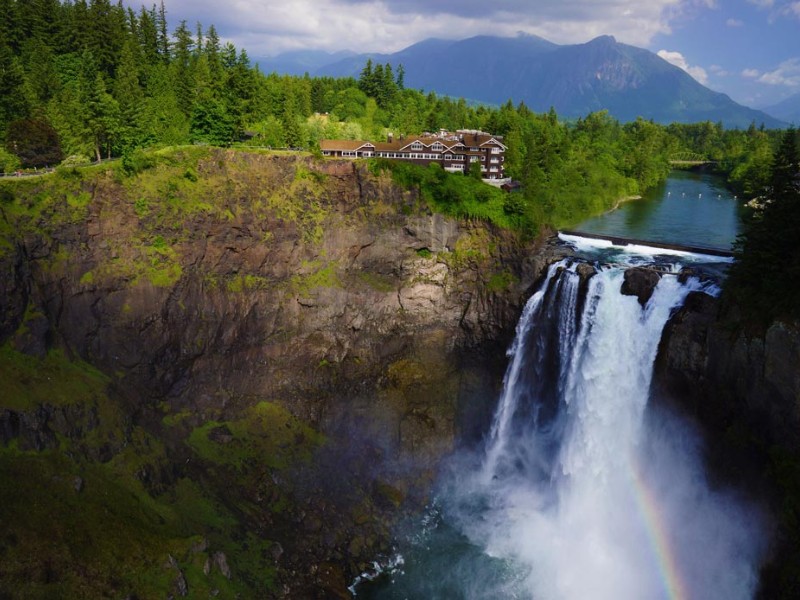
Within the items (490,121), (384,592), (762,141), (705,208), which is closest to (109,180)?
(384,592)

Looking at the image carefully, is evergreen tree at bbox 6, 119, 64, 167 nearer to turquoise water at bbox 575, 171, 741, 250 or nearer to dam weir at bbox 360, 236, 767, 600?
dam weir at bbox 360, 236, 767, 600

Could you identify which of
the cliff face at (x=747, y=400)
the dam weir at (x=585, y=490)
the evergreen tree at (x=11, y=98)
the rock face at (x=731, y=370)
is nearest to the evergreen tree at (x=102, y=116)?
the evergreen tree at (x=11, y=98)

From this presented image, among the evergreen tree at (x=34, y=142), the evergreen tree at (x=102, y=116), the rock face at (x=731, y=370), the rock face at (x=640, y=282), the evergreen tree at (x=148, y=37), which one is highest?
the evergreen tree at (x=148, y=37)

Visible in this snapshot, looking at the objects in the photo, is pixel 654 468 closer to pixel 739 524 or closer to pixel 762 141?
pixel 739 524

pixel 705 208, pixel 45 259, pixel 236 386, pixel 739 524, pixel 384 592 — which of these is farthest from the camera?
pixel 705 208

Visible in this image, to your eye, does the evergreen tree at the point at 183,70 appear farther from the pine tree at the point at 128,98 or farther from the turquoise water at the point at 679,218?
the turquoise water at the point at 679,218

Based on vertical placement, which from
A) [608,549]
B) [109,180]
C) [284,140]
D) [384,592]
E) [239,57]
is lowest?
[384,592]

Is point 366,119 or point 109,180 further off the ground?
point 366,119
